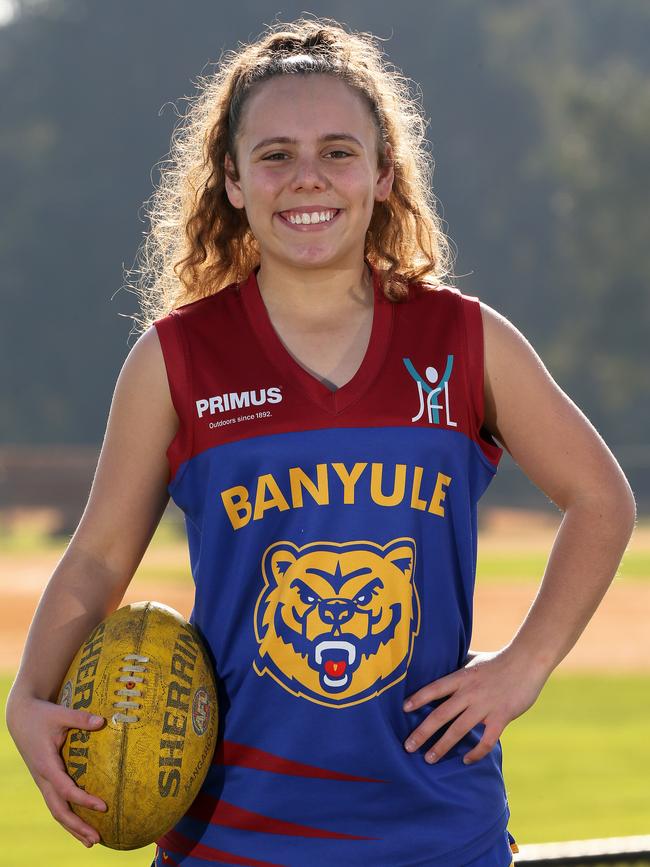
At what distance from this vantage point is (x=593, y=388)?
4075 cm

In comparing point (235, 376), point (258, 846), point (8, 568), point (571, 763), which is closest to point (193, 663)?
point (258, 846)

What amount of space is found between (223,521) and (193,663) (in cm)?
25

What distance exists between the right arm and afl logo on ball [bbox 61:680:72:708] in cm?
4

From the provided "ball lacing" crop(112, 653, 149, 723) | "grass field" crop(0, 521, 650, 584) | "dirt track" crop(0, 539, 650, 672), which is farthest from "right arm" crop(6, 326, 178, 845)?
"grass field" crop(0, 521, 650, 584)

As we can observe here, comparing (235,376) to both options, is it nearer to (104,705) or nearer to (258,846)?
(104,705)

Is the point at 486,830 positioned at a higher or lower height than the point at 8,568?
lower

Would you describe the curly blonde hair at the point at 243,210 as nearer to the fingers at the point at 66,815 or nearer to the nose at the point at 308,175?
the nose at the point at 308,175

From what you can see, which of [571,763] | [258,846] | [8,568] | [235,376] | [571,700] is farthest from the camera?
[8,568]

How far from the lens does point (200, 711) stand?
229cm

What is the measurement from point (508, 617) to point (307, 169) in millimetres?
12653

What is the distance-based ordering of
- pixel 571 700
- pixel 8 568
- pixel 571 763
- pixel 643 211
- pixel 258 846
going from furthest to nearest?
pixel 643 211, pixel 8 568, pixel 571 700, pixel 571 763, pixel 258 846

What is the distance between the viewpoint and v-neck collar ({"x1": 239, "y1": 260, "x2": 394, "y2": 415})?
7.66ft

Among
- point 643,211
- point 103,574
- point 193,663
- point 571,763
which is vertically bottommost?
point 571,763

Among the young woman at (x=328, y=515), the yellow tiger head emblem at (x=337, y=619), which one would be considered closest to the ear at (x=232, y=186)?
the young woman at (x=328, y=515)
